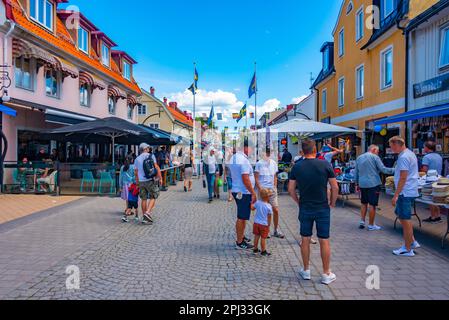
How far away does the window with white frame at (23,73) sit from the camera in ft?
44.3

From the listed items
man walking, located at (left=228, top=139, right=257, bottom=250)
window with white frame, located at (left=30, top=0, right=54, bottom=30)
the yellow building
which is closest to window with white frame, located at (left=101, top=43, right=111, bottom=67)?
window with white frame, located at (left=30, top=0, right=54, bottom=30)

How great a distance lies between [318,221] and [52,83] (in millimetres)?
15335

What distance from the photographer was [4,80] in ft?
40.7

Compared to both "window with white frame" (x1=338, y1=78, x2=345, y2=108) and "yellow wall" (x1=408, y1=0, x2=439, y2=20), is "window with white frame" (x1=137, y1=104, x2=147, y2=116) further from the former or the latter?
"yellow wall" (x1=408, y1=0, x2=439, y2=20)

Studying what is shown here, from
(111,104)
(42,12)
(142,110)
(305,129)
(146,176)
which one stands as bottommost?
(146,176)

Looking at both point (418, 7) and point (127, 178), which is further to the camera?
point (418, 7)

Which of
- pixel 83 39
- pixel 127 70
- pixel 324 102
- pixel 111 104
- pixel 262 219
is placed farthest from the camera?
pixel 127 70

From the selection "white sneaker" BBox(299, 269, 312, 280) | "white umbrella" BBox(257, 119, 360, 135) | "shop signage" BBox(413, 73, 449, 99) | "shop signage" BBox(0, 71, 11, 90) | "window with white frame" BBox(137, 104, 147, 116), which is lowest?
"white sneaker" BBox(299, 269, 312, 280)

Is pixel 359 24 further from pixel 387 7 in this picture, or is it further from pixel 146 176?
pixel 146 176

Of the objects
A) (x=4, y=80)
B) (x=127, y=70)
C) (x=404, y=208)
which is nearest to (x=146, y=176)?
(x=404, y=208)

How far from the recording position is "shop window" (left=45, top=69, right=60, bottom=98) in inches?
615

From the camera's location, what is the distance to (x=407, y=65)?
12.7 m

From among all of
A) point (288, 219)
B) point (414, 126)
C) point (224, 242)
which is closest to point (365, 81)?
point (414, 126)
